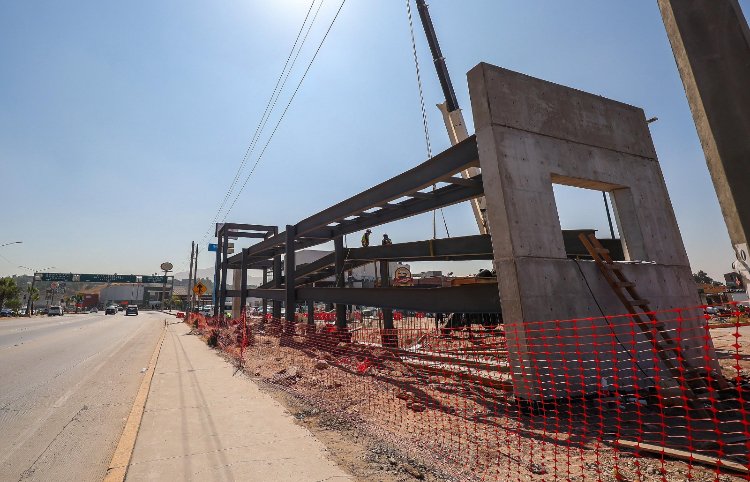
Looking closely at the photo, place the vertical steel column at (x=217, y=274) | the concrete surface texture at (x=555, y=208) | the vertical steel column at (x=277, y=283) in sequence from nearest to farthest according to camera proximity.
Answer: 1. the concrete surface texture at (x=555, y=208)
2. the vertical steel column at (x=277, y=283)
3. the vertical steel column at (x=217, y=274)

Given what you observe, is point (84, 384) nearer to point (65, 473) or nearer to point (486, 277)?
point (65, 473)

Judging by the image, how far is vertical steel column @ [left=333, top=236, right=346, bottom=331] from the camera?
1642 cm

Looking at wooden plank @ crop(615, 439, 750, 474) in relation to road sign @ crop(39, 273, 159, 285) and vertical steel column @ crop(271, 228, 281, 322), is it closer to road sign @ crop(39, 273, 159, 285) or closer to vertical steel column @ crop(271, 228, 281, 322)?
vertical steel column @ crop(271, 228, 281, 322)

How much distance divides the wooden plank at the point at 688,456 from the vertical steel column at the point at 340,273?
1248 cm

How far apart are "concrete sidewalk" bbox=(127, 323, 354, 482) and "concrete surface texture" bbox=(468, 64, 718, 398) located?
13.3ft

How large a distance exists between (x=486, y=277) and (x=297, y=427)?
988cm

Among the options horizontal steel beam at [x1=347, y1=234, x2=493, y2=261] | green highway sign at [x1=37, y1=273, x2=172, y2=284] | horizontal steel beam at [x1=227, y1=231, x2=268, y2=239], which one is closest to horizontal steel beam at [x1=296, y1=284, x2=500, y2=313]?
horizontal steel beam at [x1=347, y1=234, x2=493, y2=261]

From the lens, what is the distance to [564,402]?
6727 millimetres

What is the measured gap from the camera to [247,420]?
5645mm

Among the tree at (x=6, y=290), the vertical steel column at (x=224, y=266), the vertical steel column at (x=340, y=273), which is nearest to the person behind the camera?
the vertical steel column at (x=340, y=273)

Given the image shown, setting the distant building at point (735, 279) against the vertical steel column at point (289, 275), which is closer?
the distant building at point (735, 279)

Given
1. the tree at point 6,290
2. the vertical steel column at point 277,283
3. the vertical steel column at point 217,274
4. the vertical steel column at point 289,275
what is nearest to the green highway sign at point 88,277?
the tree at point 6,290

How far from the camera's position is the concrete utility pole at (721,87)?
2717 mm

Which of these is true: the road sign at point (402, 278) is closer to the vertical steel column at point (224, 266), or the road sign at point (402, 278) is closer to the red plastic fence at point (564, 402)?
the red plastic fence at point (564, 402)
